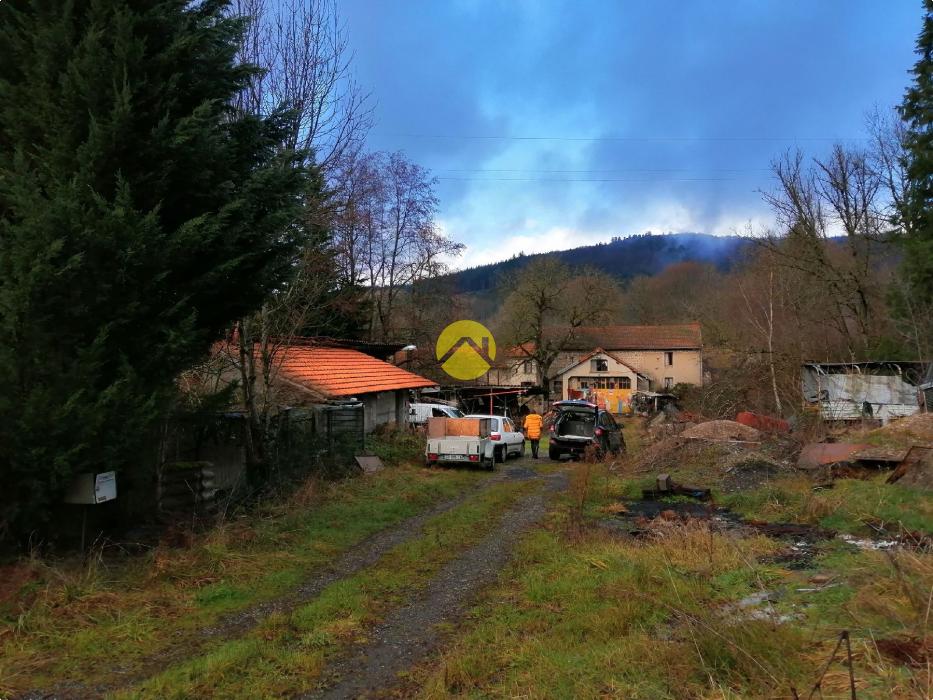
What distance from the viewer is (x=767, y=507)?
10469 millimetres

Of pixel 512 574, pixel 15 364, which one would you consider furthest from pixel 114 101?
pixel 512 574

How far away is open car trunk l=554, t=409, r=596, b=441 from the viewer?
840 inches

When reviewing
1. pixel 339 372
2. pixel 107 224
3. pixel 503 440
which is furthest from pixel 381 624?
pixel 503 440

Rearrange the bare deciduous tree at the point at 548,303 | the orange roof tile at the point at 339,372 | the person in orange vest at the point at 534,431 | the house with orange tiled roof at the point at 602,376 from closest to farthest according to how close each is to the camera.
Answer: the orange roof tile at the point at 339,372 → the person in orange vest at the point at 534,431 → the bare deciduous tree at the point at 548,303 → the house with orange tiled roof at the point at 602,376

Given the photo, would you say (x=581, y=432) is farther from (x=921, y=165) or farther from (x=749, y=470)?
(x=921, y=165)

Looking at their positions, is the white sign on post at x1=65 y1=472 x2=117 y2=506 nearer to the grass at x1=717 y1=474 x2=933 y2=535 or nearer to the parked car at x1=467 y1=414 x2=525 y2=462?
the grass at x1=717 y1=474 x2=933 y2=535

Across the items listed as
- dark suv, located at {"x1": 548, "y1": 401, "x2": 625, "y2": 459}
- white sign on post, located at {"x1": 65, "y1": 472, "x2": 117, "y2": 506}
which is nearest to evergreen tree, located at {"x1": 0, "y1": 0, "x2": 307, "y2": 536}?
white sign on post, located at {"x1": 65, "y1": 472, "x2": 117, "y2": 506}

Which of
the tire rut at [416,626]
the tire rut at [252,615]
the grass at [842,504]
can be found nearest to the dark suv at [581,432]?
the grass at [842,504]

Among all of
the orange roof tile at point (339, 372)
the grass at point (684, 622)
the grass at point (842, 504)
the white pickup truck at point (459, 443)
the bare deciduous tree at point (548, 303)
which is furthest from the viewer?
the bare deciduous tree at point (548, 303)

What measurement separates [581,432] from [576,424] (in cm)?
43

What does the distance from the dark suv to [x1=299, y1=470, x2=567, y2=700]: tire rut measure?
458 inches

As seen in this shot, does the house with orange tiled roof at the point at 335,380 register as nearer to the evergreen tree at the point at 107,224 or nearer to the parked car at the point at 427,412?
the parked car at the point at 427,412

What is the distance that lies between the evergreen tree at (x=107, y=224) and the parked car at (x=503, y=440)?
12770 mm

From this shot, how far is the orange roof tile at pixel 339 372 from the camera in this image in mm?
17109
